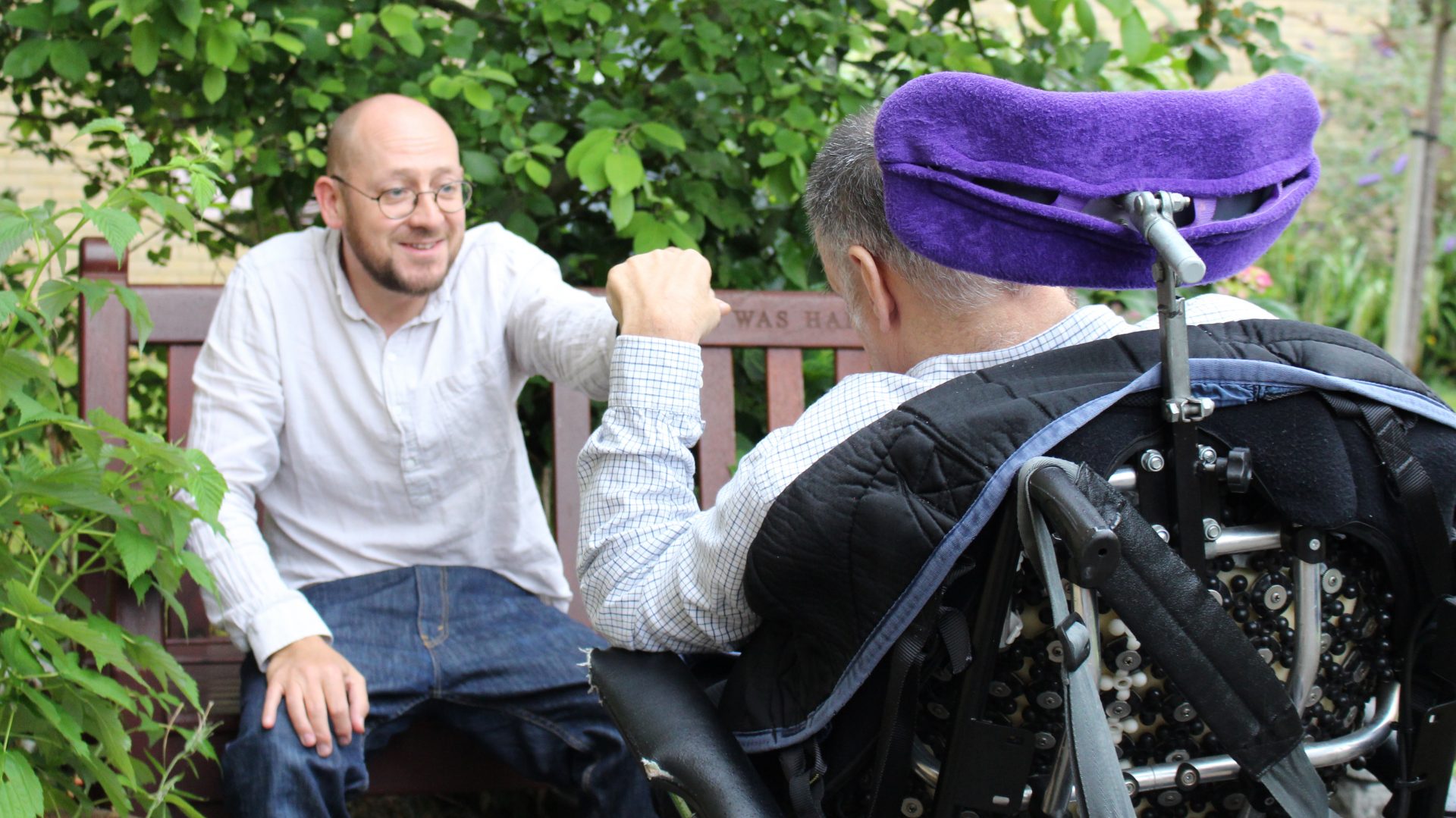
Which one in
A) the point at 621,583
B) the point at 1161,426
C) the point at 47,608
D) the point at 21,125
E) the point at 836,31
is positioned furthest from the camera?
the point at 21,125

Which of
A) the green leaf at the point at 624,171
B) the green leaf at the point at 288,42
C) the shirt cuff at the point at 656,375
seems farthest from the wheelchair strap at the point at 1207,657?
the green leaf at the point at 288,42

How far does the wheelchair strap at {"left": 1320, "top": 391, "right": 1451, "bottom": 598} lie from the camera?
1418mm

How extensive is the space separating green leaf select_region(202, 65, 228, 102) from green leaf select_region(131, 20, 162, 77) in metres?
0.13

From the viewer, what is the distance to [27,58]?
3.18 m

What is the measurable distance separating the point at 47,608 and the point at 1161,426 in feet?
5.04

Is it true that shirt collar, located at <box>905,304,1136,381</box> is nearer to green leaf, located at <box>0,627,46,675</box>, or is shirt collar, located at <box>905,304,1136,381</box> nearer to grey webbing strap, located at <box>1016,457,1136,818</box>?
grey webbing strap, located at <box>1016,457,1136,818</box>

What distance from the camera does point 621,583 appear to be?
1789 millimetres

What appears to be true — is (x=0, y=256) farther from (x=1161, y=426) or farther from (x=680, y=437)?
(x=1161, y=426)

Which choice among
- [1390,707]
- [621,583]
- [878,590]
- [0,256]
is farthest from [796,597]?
[0,256]

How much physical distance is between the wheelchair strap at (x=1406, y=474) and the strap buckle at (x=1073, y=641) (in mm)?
369

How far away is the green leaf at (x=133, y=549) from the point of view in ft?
6.91

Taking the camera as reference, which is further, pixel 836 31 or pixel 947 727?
pixel 836 31

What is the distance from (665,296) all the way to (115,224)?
2.66 ft

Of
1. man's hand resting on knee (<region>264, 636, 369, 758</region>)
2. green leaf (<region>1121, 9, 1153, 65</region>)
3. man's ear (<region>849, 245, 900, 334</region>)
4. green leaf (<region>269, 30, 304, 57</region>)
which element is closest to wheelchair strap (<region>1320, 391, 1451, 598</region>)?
man's ear (<region>849, 245, 900, 334</region>)
